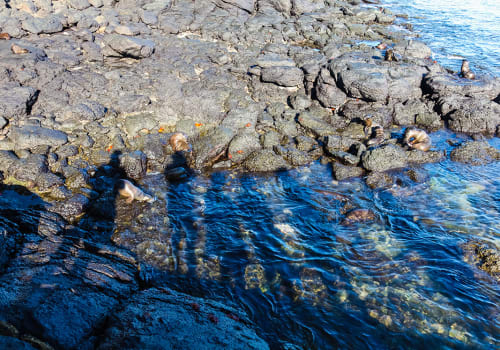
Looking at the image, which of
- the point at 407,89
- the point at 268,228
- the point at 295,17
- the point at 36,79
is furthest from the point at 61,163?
the point at 295,17

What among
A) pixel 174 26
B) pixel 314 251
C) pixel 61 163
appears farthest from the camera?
pixel 174 26

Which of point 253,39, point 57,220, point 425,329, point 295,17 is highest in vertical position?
point 295,17

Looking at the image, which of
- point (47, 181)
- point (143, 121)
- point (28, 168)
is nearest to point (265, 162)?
point (143, 121)

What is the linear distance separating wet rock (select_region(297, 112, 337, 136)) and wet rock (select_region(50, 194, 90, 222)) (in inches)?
316

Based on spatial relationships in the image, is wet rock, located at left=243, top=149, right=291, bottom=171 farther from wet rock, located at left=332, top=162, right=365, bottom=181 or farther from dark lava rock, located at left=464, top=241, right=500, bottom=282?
dark lava rock, located at left=464, top=241, right=500, bottom=282

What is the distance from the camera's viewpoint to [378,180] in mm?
10547

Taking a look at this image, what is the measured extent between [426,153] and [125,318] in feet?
35.9

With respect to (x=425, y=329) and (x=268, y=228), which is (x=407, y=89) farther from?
(x=425, y=329)

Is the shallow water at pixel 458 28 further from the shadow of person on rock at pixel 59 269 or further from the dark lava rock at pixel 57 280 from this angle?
the dark lava rock at pixel 57 280

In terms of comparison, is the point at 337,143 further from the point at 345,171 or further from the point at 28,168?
the point at 28,168

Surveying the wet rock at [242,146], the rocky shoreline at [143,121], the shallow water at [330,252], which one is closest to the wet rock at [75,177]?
the rocky shoreline at [143,121]

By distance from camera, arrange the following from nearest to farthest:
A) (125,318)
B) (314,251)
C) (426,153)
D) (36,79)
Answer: (125,318) → (314,251) → (426,153) → (36,79)

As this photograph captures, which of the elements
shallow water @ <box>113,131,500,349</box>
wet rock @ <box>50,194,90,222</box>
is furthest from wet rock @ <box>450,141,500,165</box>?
wet rock @ <box>50,194,90,222</box>

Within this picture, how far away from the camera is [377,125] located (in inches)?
501
